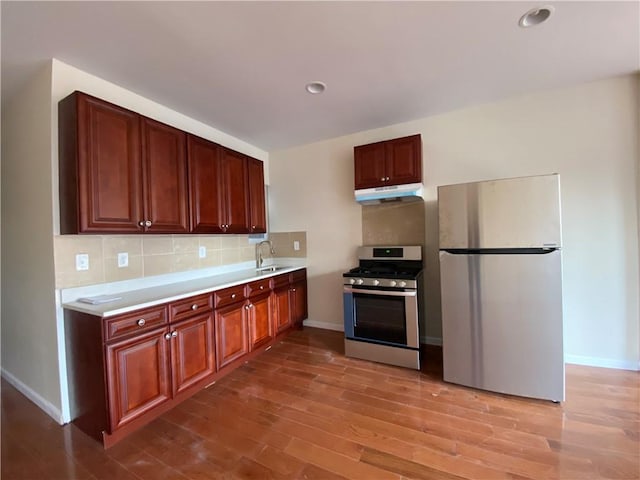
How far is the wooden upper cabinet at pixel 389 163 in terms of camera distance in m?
2.77

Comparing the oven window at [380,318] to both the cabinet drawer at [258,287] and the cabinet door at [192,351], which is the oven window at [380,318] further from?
the cabinet door at [192,351]

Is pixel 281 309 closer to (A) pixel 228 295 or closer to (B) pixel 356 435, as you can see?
(A) pixel 228 295

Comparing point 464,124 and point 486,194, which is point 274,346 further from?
point 464,124

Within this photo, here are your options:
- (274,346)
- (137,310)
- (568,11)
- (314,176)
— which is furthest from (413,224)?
(137,310)

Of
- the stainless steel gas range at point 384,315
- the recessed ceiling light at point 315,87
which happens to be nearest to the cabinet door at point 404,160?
the stainless steel gas range at point 384,315

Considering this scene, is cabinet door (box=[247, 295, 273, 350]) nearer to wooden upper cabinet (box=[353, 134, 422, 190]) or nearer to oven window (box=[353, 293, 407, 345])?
oven window (box=[353, 293, 407, 345])

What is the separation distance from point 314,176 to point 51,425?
336 centimetres

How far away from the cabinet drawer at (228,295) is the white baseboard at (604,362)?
320 cm

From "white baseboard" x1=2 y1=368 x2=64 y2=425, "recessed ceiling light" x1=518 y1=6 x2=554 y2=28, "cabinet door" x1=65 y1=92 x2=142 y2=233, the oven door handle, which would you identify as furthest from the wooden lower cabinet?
"recessed ceiling light" x1=518 y1=6 x2=554 y2=28

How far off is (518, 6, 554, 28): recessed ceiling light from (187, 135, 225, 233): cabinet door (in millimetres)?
2564

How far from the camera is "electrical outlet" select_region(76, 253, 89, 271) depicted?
192 cm

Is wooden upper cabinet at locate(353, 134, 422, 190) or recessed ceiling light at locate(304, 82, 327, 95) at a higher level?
recessed ceiling light at locate(304, 82, 327, 95)

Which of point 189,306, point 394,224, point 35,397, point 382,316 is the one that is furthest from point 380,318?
point 35,397

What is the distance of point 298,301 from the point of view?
3527 millimetres
